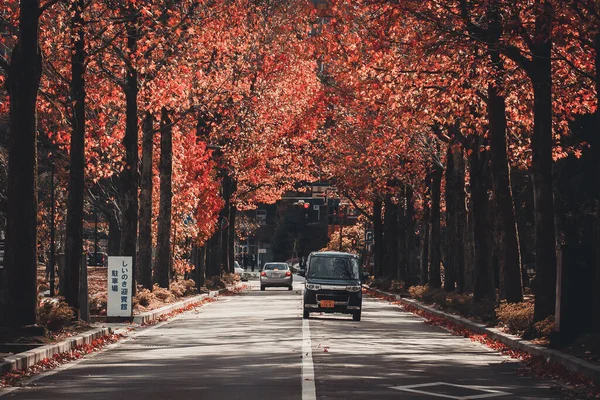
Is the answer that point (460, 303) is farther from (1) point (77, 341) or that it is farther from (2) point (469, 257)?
(1) point (77, 341)

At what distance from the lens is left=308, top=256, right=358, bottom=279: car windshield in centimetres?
3294

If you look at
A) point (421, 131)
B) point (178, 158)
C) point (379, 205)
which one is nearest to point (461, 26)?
point (421, 131)

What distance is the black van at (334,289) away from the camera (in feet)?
104

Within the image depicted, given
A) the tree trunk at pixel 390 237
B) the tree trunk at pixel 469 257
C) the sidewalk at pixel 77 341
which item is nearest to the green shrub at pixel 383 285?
the tree trunk at pixel 390 237

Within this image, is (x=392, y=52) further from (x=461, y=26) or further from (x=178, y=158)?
(x=178, y=158)

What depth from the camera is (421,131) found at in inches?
1678

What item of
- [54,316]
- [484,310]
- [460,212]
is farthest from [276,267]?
[54,316]

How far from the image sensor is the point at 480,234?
32281mm

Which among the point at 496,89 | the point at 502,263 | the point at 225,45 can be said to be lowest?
the point at 502,263

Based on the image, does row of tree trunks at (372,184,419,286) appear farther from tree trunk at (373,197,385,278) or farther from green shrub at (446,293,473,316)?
green shrub at (446,293,473,316)

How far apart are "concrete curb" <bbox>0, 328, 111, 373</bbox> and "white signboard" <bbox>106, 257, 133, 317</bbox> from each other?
4.77 meters

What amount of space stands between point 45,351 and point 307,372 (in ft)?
14.2

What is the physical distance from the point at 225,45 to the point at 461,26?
1440 centimetres

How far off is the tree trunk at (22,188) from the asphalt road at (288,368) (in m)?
1.59
